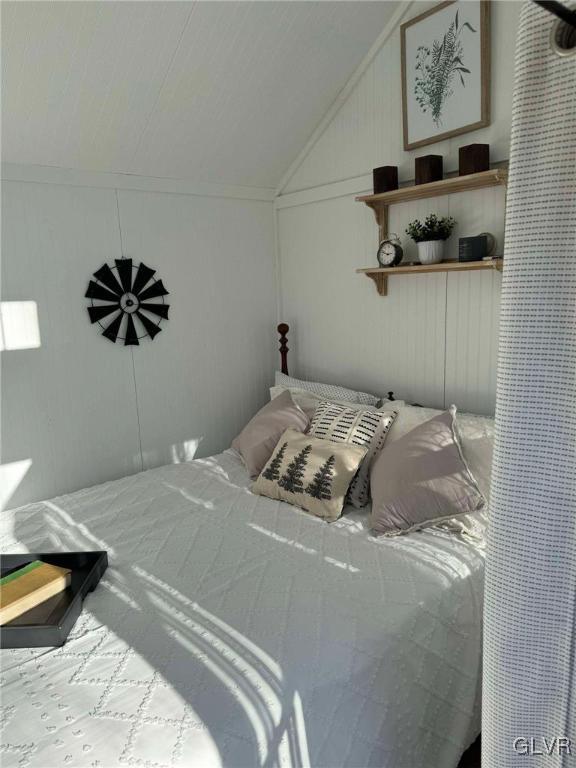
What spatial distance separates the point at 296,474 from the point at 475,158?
149cm

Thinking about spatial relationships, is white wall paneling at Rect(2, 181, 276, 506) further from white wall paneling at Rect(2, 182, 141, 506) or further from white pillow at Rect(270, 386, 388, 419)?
white pillow at Rect(270, 386, 388, 419)

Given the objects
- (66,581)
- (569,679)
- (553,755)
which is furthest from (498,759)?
(66,581)

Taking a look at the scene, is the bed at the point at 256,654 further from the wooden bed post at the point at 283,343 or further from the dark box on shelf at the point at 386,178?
the dark box on shelf at the point at 386,178

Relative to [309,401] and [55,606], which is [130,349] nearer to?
[309,401]

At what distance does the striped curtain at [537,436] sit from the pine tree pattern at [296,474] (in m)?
1.50

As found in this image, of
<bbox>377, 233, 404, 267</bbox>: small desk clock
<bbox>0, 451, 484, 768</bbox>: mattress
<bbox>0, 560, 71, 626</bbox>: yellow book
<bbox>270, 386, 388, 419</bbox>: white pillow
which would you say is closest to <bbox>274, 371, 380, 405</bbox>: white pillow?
<bbox>270, 386, 388, 419</bbox>: white pillow

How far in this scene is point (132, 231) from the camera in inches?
112

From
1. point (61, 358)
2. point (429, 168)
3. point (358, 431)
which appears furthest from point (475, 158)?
point (61, 358)

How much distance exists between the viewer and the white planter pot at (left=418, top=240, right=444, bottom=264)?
2367 millimetres

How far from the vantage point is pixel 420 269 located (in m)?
2.39

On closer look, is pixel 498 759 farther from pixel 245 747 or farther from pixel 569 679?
pixel 245 747

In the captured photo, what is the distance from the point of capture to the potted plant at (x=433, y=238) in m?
2.37

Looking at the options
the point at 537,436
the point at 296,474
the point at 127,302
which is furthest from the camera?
the point at 127,302

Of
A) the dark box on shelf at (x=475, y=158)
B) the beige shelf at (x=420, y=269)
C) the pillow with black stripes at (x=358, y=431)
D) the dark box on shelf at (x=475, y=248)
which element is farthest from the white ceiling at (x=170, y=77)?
the pillow with black stripes at (x=358, y=431)
